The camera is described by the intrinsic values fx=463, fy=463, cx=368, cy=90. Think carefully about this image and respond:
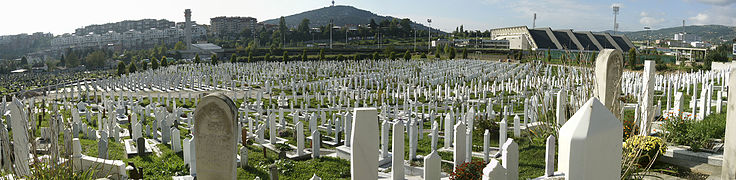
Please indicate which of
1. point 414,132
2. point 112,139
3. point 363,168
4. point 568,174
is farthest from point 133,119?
point 568,174

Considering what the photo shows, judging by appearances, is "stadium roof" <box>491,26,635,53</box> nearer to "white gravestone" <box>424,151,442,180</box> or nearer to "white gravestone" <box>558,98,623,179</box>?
"white gravestone" <box>424,151,442,180</box>

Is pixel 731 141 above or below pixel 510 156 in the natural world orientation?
above

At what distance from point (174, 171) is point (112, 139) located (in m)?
4.60

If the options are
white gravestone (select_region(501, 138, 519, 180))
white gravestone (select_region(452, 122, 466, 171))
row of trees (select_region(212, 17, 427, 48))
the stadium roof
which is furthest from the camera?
row of trees (select_region(212, 17, 427, 48))

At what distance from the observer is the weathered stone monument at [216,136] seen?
4.24 metres

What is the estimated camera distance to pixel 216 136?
14.2 ft

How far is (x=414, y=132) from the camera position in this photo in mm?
8477

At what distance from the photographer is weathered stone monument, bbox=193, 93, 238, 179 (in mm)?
4242

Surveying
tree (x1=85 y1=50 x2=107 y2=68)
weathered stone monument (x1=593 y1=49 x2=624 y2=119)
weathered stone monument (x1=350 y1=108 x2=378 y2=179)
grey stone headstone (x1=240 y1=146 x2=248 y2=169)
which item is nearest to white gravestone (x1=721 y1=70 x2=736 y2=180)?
weathered stone monument (x1=593 y1=49 x2=624 y2=119)

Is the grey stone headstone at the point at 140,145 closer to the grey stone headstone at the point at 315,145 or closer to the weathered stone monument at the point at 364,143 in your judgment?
the grey stone headstone at the point at 315,145

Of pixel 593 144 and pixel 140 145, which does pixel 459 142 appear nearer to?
pixel 593 144

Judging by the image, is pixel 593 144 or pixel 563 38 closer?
pixel 593 144

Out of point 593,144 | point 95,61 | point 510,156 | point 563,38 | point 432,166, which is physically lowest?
point 432,166

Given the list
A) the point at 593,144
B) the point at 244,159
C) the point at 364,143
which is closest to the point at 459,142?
the point at 364,143
